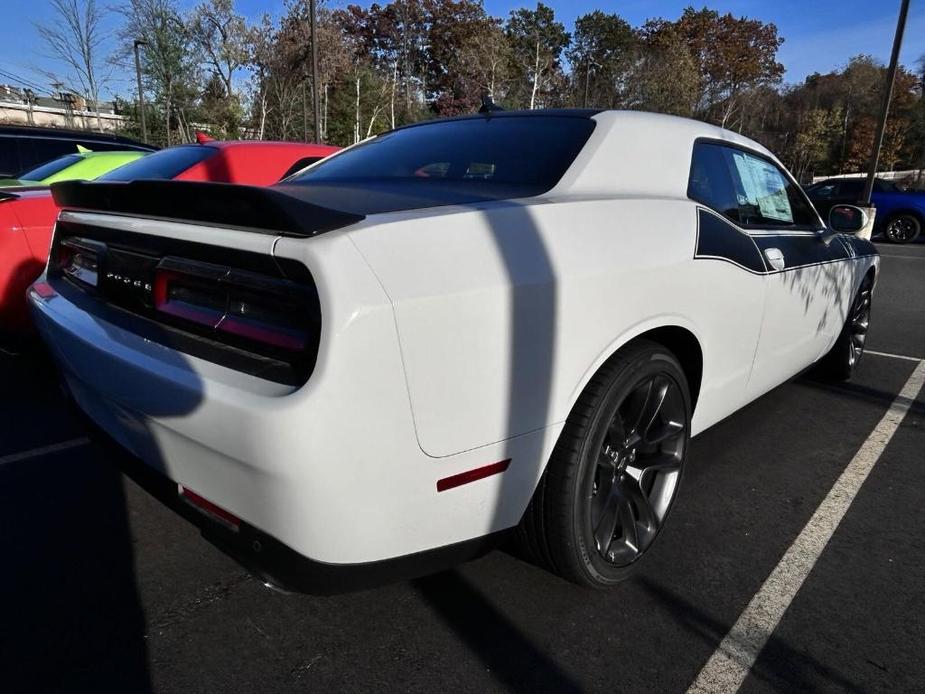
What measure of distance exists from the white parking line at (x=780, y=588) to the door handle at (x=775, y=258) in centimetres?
100

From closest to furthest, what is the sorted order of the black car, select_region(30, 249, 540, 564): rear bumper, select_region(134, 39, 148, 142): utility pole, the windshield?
select_region(30, 249, 540, 564): rear bumper, the windshield, the black car, select_region(134, 39, 148, 142): utility pole

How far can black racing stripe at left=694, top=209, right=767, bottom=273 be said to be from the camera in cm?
222

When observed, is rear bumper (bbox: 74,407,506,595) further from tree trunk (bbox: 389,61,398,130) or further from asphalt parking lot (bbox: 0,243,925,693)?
tree trunk (bbox: 389,61,398,130)

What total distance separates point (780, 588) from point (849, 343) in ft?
8.36

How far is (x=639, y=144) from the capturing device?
2320mm

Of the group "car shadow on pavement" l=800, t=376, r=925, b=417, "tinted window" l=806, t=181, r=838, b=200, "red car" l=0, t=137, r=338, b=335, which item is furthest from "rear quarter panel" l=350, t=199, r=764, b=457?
"tinted window" l=806, t=181, r=838, b=200

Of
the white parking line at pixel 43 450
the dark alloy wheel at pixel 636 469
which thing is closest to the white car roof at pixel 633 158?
the dark alloy wheel at pixel 636 469

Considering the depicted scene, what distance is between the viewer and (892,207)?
14.9m

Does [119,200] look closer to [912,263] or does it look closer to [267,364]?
[267,364]

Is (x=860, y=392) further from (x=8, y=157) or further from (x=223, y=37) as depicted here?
(x=223, y=37)

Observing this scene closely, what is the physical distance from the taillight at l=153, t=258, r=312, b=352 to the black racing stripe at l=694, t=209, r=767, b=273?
4.56ft

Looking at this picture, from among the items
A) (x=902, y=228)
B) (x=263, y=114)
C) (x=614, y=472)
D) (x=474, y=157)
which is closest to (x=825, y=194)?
(x=902, y=228)

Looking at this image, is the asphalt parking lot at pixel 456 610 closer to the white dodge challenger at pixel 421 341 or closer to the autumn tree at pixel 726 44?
the white dodge challenger at pixel 421 341

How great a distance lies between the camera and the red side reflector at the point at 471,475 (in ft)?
4.84
